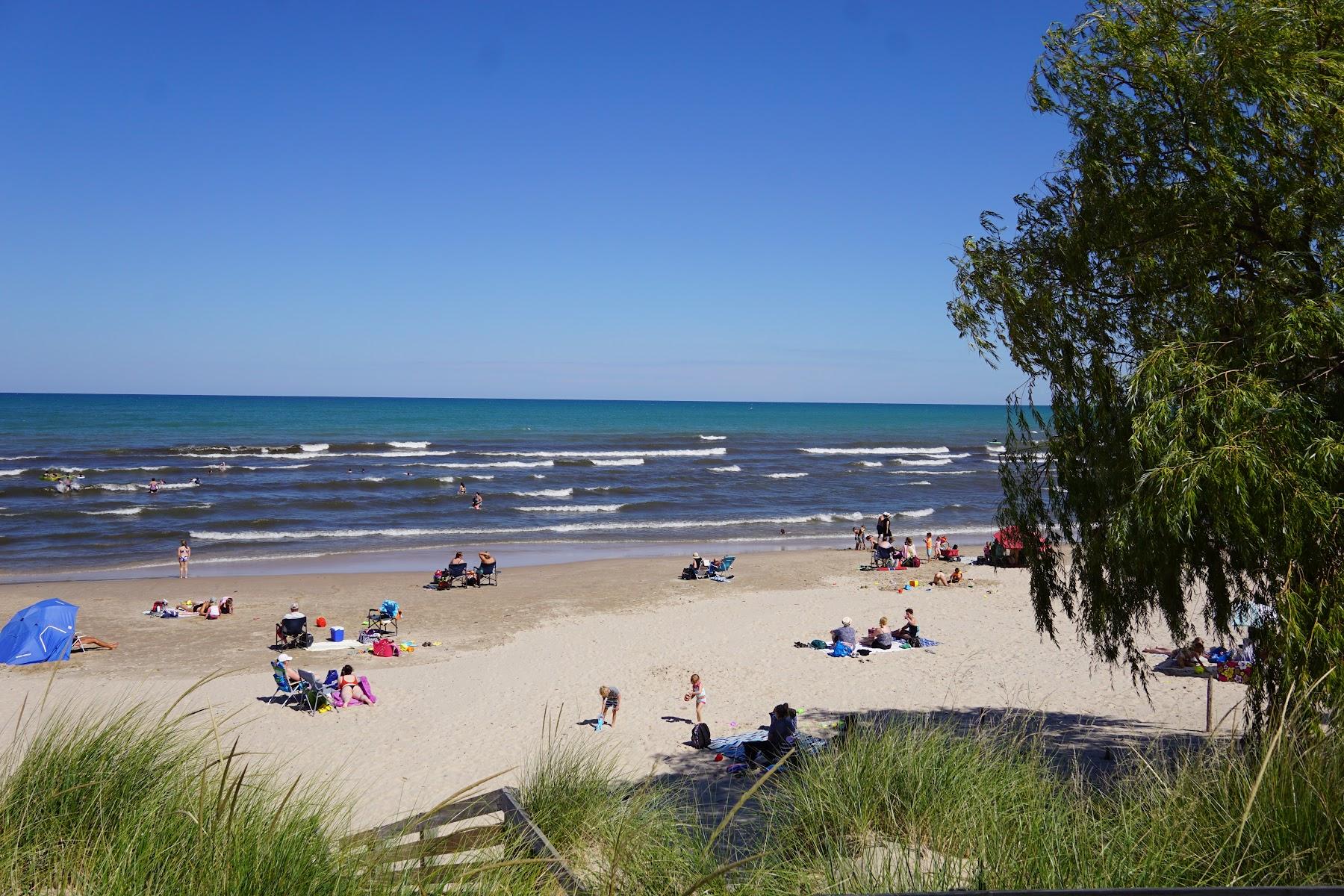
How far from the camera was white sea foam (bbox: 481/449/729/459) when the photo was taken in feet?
194

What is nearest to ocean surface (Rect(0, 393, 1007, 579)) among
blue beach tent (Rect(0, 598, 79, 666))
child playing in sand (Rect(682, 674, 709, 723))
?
blue beach tent (Rect(0, 598, 79, 666))

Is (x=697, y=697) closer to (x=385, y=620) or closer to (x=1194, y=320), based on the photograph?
(x=1194, y=320)

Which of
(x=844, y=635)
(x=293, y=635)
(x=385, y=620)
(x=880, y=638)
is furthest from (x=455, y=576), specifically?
Answer: (x=880, y=638)

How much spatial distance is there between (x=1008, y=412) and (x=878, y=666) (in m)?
7.63

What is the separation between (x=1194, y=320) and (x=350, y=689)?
11627 mm

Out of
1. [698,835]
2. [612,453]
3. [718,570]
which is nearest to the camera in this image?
[698,835]

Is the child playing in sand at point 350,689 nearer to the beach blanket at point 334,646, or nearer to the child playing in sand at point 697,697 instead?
the beach blanket at point 334,646

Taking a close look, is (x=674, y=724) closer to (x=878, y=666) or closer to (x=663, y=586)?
(x=878, y=666)

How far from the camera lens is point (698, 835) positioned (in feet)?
14.0

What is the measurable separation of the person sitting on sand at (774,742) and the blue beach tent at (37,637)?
1240cm

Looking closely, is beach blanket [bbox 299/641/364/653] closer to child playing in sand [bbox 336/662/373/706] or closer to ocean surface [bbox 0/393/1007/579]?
child playing in sand [bbox 336/662/373/706]

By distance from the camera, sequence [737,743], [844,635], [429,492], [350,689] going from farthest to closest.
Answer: [429,492]
[844,635]
[350,689]
[737,743]

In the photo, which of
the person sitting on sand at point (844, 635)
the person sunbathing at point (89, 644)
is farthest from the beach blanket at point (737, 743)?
the person sunbathing at point (89, 644)

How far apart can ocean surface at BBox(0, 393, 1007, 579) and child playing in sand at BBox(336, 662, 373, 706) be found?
12589 millimetres
